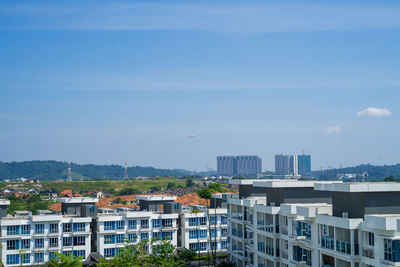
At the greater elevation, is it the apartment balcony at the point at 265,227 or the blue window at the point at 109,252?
the apartment balcony at the point at 265,227

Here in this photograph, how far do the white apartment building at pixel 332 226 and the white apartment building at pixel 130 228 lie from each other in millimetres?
16707

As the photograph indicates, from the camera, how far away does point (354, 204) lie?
2450cm

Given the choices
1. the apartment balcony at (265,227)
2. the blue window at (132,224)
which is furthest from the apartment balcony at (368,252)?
the blue window at (132,224)

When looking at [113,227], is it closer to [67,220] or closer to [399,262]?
[67,220]

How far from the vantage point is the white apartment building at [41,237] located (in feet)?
147

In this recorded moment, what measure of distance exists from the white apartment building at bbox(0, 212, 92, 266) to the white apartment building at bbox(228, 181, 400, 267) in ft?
67.0

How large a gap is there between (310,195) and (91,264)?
76.4 ft

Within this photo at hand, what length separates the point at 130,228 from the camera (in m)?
49.6

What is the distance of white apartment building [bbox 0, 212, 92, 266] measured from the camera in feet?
147

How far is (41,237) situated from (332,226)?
30.7 metres

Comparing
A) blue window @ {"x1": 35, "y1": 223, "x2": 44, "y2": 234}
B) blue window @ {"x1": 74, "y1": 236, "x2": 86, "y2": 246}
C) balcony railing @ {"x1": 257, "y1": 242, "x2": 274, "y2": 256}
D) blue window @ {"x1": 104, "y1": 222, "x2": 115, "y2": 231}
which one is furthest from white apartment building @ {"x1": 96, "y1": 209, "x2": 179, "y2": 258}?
balcony railing @ {"x1": 257, "y1": 242, "x2": 274, "y2": 256}

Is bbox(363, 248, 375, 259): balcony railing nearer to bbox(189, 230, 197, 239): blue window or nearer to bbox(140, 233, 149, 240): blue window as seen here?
bbox(140, 233, 149, 240): blue window

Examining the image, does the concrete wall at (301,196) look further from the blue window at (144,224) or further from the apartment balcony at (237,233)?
the blue window at (144,224)

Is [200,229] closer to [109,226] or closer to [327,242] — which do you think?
[109,226]
